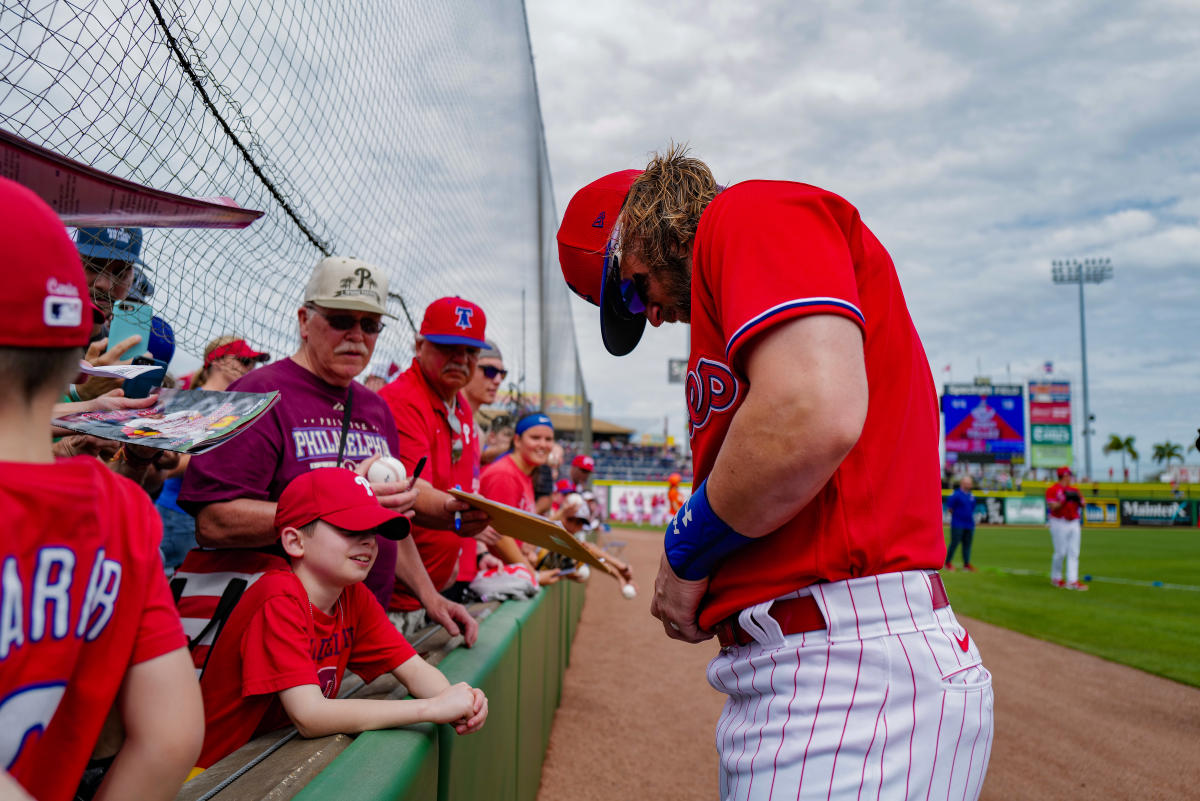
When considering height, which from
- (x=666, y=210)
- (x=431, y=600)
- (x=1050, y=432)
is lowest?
(x=431, y=600)

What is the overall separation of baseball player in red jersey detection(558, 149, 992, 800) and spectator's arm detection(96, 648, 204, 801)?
0.71m

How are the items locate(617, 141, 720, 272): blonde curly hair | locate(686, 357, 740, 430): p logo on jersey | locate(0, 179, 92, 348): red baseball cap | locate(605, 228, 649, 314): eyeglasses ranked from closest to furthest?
locate(0, 179, 92, 348): red baseball cap → locate(686, 357, 740, 430): p logo on jersey → locate(617, 141, 720, 272): blonde curly hair → locate(605, 228, 649, 314): eyeglasses

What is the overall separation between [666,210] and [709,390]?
0.35m

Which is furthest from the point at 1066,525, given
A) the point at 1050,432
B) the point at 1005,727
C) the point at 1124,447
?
the point at 1124,447

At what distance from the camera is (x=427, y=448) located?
3.25 m

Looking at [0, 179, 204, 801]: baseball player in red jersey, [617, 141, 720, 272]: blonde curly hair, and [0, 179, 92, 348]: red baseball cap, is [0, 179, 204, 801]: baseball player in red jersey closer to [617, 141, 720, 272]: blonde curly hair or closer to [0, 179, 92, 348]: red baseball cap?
[0, 179, 92, 348]: red baseball cap

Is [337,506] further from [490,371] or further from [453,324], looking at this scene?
[490,371]

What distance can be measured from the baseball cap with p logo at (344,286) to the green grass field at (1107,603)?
6.67 metres

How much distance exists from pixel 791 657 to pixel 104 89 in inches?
67.3

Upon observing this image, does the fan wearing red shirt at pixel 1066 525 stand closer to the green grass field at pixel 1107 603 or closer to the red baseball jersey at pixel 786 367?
the green grass field at pixel 1107 603

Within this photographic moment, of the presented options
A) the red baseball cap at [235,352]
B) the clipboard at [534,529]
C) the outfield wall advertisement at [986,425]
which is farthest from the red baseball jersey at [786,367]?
the outfield wall advertisement at [986,425]

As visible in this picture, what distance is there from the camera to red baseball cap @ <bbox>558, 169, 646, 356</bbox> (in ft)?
5.53

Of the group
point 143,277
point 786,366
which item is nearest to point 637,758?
point 143,277

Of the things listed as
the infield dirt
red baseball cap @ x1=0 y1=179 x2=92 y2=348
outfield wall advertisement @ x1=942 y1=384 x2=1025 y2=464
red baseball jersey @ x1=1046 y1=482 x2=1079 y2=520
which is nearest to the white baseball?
red baseball cap @ x1=0 y1=179 x2=92 y2=348
